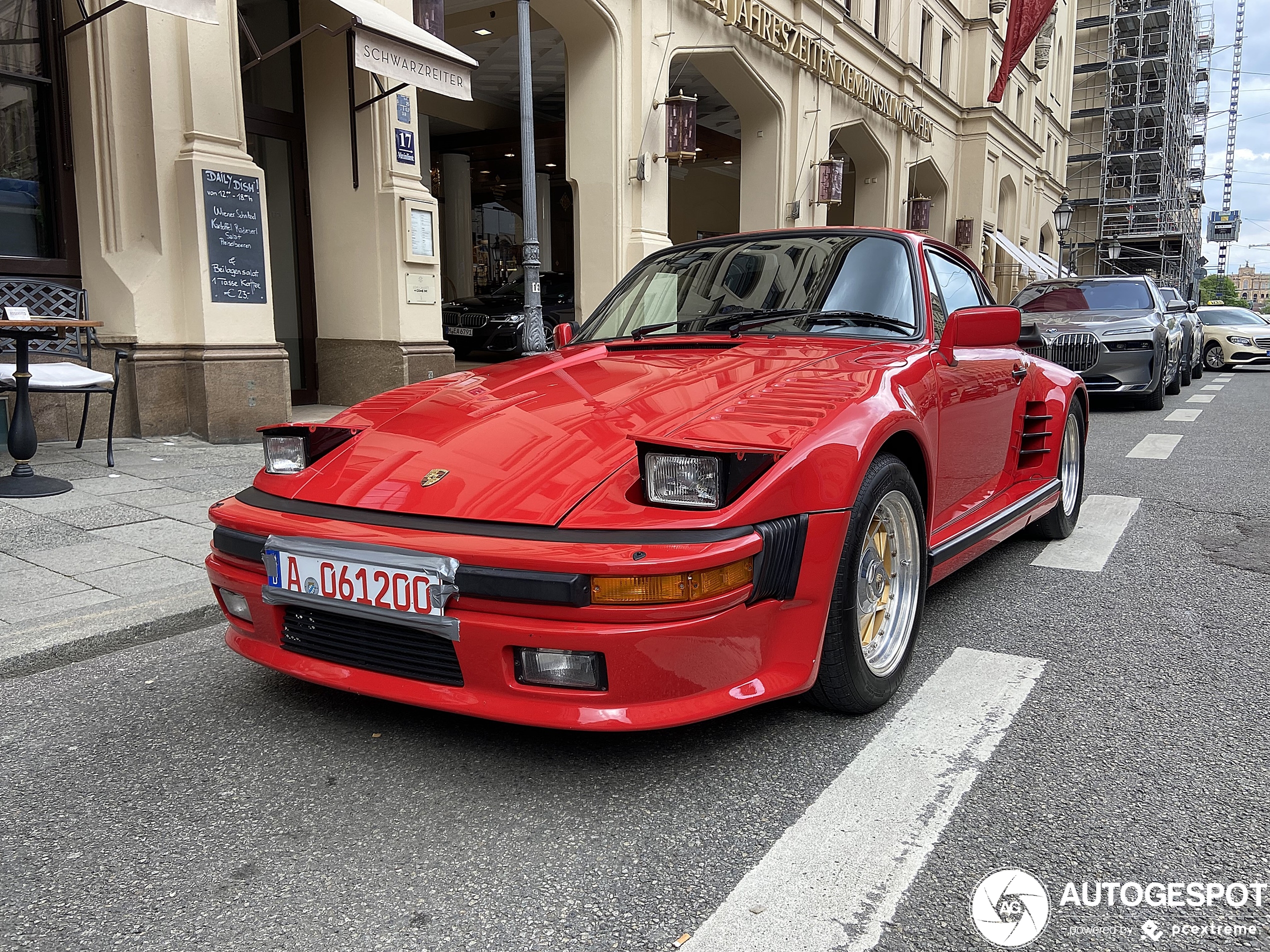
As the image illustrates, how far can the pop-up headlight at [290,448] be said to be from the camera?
9.61 feet

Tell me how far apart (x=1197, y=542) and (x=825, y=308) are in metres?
2.69

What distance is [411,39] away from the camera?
775cm

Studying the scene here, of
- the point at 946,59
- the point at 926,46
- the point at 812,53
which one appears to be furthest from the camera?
the point at 946,59

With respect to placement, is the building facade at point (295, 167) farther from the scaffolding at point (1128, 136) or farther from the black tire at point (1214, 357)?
the scaffolding at point (1128, 136)

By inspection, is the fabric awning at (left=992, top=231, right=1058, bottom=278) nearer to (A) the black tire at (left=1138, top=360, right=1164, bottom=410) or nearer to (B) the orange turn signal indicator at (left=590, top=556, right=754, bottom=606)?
(A) the black tire at (left=1138, top=360, right=1164, bottom=410)

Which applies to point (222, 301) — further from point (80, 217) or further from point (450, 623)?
point (450, 623)

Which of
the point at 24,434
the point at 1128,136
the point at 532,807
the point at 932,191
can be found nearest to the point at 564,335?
the point at 532,807

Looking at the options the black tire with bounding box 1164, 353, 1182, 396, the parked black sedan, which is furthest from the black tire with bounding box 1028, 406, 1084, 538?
the parked black sedan

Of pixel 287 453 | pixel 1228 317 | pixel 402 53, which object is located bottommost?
pixel 287 453

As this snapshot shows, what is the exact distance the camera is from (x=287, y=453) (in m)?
2.94

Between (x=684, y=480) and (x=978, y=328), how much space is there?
1.69m

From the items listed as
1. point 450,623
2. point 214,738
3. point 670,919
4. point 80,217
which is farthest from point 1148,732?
point 80,217

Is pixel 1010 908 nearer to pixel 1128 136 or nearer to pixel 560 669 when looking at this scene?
pixel 560 669

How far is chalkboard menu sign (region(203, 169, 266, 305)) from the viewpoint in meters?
7.57
